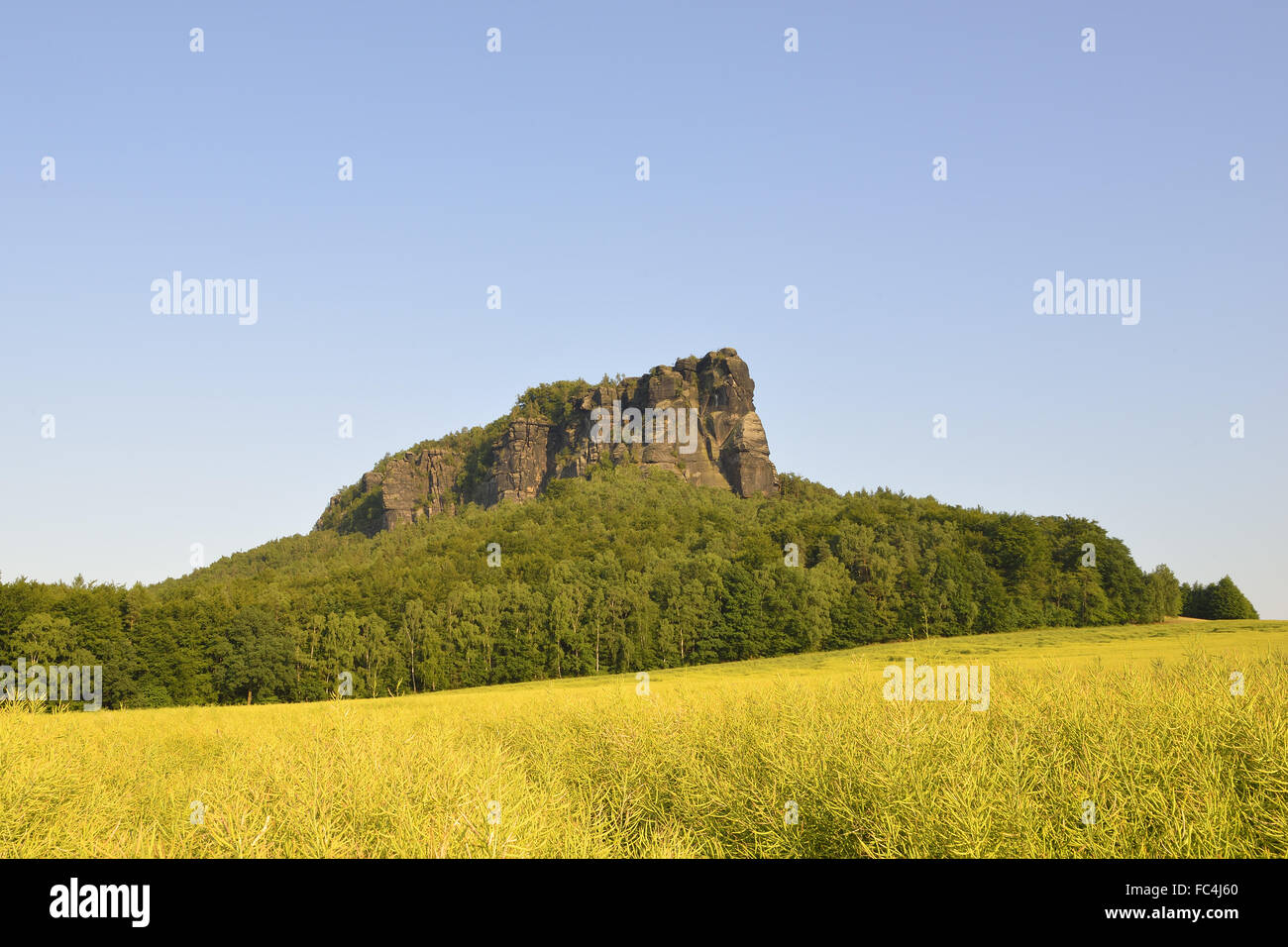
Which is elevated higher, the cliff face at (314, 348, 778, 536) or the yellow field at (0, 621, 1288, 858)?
the cliff face at (314, 348, 778, 536)

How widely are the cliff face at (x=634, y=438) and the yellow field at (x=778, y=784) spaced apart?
A: 142m

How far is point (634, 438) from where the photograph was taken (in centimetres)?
17162

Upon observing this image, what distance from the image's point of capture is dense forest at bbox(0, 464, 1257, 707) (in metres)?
68.4

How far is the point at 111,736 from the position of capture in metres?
24.1

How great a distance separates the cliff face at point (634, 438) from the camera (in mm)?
161875

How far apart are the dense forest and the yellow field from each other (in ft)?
190

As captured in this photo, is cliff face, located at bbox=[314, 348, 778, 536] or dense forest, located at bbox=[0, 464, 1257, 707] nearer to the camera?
dense forest, located at bbox=[0, 464, 1257, 707]

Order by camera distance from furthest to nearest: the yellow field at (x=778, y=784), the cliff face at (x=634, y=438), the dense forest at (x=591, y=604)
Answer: the cliff face at (x=634, y=438)
the dense forest at (x=591, y=604)
the yellow field at (x=778, y=784)

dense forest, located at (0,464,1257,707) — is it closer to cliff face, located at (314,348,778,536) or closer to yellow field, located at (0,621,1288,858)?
cliff face, located at (314,348,778,536)

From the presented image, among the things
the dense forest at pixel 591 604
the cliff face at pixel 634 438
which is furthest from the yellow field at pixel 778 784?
the cliff face at pixel 634 438

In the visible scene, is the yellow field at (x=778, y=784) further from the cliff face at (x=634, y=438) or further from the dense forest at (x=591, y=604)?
A: the cliff face at (x=634, y=438)

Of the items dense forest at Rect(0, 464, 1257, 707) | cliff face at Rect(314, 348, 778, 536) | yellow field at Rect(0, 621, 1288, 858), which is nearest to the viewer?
yellow field at Rect(0, 621, 1288, 858)

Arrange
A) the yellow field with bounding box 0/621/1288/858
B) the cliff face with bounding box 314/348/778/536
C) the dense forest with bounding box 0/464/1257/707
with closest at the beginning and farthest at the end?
the yellow field with bounding box 0/621/1288/858 → the dense forest with bounding box 0/464/1257/707 → the cliff face with bounding box 314/348/778/536

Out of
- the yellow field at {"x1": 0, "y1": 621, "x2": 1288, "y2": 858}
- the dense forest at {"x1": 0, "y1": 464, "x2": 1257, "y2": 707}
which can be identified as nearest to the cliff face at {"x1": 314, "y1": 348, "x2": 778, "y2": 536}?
the dense forest at {"x1": 0, "y1": 464, "x2": 1257, "y2": 707}
